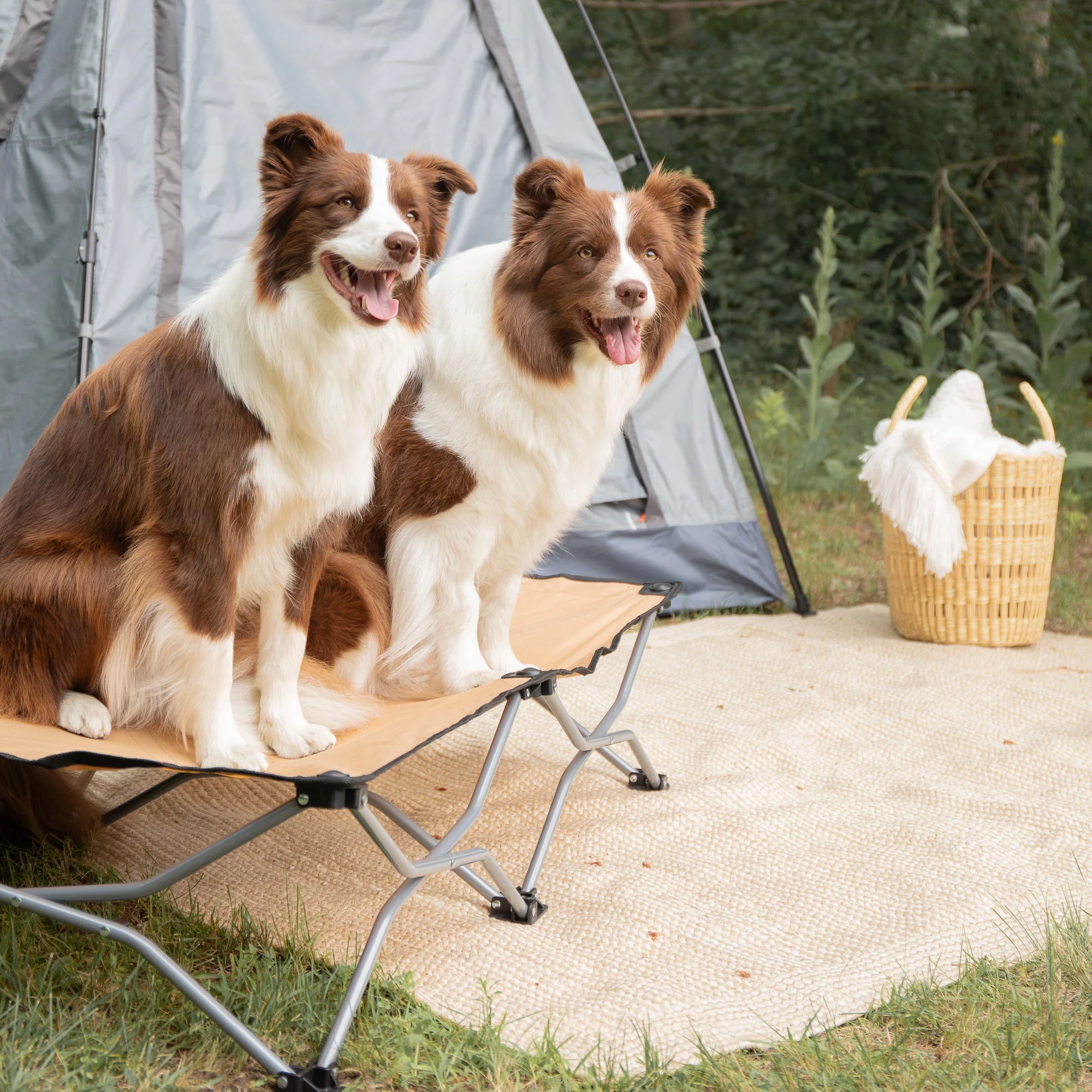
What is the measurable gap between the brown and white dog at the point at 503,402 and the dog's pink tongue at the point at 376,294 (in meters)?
0.63

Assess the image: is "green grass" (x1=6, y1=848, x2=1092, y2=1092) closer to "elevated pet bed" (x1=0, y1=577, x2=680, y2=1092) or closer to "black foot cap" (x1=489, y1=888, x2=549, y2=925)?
"elevated pet bed" (x1=0, y1=577, x2=680, y2=1092)

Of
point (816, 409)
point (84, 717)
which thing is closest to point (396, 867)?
point (84, 717)

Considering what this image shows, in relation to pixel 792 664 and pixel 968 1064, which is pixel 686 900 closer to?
pixel 968 1064

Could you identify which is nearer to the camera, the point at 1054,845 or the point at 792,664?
the point at 1054,845

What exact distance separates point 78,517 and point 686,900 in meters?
1.35

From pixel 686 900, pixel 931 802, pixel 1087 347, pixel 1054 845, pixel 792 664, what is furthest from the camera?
pixel 1087 347

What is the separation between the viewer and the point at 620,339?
2.49 meters

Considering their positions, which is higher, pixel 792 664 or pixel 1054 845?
pixel 1054 845

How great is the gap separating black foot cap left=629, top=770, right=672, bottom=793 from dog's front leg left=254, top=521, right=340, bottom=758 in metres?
0.99

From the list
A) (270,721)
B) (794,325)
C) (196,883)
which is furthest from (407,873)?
(794,325)

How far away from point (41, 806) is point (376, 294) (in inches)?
47.4

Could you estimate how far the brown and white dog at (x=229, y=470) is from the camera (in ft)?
6.31

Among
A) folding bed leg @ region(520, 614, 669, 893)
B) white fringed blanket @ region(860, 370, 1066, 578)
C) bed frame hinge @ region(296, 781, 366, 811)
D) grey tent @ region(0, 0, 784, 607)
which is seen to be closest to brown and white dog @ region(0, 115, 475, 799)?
bed frame hinge @ region(296, 781, 366, 811)

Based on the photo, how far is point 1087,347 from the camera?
18.8 ft
